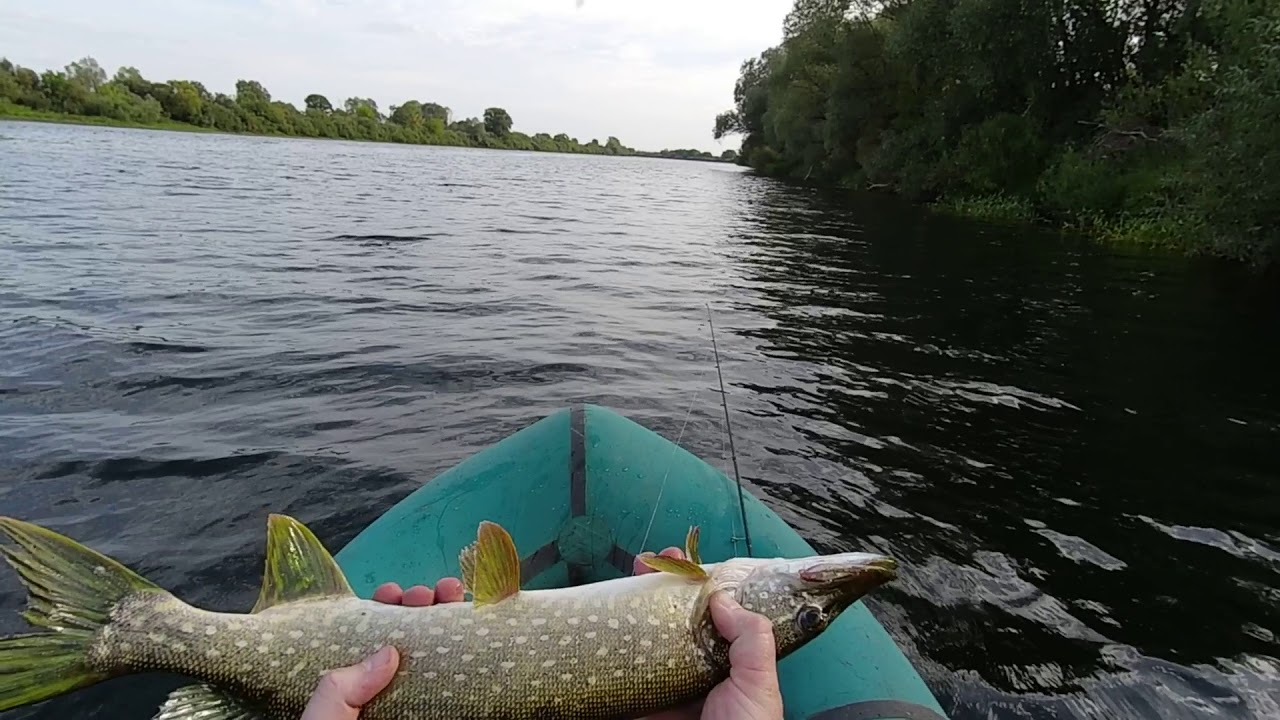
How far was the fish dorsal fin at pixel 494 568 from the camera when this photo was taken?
2.74 metres

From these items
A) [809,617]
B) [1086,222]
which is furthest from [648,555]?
[1086,222]

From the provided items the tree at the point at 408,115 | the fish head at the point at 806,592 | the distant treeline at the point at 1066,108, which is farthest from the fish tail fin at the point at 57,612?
the tree at the point at 408,115

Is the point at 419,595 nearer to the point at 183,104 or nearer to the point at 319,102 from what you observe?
the point at 183,104

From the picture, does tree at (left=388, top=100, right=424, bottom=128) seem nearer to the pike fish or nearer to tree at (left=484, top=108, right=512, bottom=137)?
tree at (left=484, top=108, right=512, bottom=137)

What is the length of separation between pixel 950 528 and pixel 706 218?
862 inches

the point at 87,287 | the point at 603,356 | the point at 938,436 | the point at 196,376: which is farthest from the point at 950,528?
the point at 87,287

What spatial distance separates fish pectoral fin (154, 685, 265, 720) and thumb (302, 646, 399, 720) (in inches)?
13.5

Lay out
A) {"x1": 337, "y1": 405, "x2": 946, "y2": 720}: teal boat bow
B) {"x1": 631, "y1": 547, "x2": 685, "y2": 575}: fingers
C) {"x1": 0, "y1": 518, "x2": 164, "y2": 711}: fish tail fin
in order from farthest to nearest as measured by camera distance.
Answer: {"x1": 337, "y1": 405, "x2": 946, "y2": 720}: teal boat bow → {"x1": 631, "y1": 547, "x2": 685, "y2": 575}: fingers → {"x1": 0, "y1": 518, "x2": 164, "y2": 711}: fish tail fin

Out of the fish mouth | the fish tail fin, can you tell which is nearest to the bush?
the fish mouth

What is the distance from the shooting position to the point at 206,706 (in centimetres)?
249

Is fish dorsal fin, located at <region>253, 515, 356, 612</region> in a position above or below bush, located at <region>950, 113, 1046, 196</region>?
below

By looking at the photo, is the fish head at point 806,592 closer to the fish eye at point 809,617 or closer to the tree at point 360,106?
the fish eye at point 809,617

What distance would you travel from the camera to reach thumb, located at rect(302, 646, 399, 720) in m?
2.29

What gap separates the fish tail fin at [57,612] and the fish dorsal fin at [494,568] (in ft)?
3.74
